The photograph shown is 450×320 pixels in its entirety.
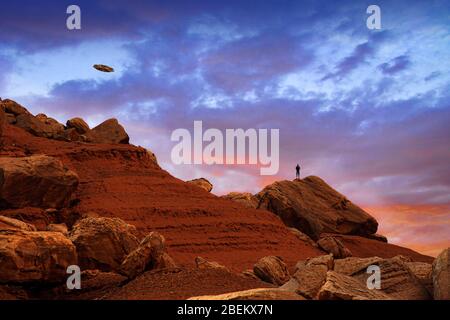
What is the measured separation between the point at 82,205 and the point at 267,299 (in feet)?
71.2

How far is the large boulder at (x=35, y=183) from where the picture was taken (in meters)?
25.6

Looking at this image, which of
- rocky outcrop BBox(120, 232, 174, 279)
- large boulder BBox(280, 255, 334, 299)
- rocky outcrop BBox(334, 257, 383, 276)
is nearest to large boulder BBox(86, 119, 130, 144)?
rocky outcrop BBox(120, 232, 174, 279)

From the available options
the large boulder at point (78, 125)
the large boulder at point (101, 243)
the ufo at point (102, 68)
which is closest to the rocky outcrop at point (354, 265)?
the large boulder at point (101, 243)

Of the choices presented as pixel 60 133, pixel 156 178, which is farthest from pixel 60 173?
pixel 60 133

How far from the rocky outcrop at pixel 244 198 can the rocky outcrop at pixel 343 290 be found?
29620 millimetres

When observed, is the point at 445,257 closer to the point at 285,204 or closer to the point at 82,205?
the point at 82,205

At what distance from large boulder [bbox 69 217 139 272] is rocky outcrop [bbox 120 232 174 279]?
146 cm

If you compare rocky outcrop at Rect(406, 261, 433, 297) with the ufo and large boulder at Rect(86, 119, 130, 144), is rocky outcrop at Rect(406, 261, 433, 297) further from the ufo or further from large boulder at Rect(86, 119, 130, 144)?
large boulder at Rect(86, 119, 130, 144)

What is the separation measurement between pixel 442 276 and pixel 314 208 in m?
32.4

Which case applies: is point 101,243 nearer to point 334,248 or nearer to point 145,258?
point 145,258

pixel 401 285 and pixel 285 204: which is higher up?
pixel 285 204

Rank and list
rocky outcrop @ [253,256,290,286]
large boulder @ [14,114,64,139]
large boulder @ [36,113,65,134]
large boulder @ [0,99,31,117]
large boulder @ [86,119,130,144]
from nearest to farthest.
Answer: rocky outcrop @ [253,256,290,286] → large boulder @ [14,114,64,139] → large boulder @ [36,113,65,134] → large boulder @ [0,99,31,117] → large boulder @ [86,119,130,144]

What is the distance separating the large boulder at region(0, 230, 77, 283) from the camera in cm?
1286
